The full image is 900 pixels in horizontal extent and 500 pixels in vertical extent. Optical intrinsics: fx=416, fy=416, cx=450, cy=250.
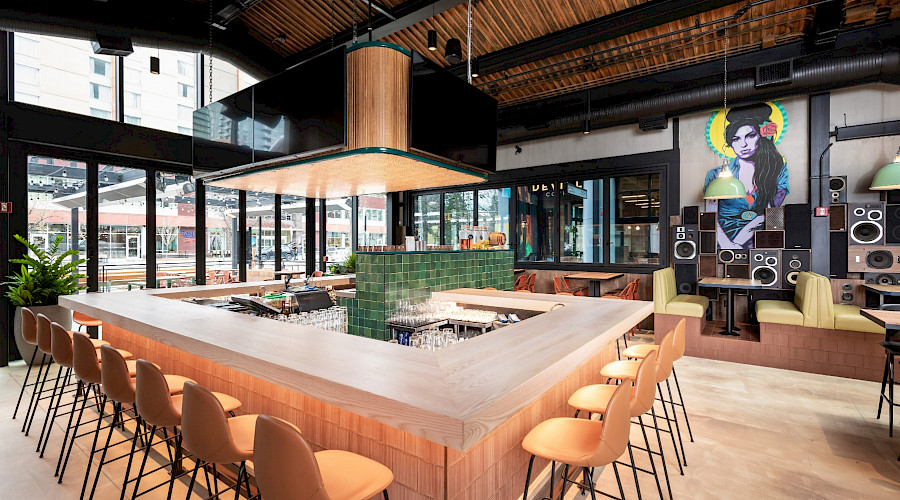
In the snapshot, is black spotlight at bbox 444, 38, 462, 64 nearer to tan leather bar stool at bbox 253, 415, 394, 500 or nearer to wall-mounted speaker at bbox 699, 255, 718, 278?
tan leather bar stool at bbox 253, 415, 394, 500

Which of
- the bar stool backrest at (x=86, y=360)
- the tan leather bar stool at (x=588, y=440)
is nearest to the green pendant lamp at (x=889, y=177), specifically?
the tan leather bar stool at (x=588, y=440)

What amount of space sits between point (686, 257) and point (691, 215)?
2.28ft

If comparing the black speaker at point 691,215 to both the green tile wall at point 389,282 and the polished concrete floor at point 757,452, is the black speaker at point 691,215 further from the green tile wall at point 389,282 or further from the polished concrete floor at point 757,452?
the green tile wall at point 389,282

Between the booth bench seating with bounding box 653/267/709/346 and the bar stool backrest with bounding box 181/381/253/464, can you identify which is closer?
the bar stool backrest with bounding box 181/381/253/464

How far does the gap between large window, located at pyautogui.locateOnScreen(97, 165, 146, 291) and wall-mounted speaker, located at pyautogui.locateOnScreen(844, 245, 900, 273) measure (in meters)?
10.2

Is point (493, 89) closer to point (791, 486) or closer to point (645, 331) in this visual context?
point (645, 331)

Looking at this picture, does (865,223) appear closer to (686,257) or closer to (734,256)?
(734,256)

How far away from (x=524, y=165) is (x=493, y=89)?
2333 mm

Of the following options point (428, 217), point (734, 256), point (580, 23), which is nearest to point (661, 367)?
point (580, 23)

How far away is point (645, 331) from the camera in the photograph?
24.1 ft

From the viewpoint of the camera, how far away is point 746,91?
563 cm

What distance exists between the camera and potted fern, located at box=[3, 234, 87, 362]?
5.01 meters

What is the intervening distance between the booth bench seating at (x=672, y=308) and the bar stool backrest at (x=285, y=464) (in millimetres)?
5591

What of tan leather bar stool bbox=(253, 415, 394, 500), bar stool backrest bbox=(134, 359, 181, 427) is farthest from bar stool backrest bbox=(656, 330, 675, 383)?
bar stool backrest bbox=(134, 359, 181, 427)
